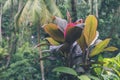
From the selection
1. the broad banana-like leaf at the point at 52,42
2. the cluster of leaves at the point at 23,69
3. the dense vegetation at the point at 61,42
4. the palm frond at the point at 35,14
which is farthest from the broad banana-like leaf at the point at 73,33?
the cluster of leaves at the point at 23,69

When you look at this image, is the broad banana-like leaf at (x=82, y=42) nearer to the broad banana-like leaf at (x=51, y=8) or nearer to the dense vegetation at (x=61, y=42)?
the dense vegetation at (x=61, y=42)

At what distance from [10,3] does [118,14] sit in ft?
17.4

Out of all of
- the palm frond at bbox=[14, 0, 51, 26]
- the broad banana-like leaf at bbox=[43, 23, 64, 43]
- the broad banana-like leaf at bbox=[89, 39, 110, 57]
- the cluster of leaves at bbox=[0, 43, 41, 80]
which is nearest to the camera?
the broad banana-like leaf at bbox=[43, 23, 64, 43]

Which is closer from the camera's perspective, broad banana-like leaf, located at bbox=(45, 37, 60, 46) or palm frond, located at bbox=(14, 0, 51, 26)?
broad banana-like leaf, located at bbox=(45, 37, 60, 46)

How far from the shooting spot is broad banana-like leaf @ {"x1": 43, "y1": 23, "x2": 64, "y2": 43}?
11.7 feet

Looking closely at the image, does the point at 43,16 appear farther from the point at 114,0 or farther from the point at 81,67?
the point at 81,67

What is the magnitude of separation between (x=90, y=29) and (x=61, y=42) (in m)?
0.35

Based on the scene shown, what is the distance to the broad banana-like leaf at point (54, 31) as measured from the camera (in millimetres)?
3574

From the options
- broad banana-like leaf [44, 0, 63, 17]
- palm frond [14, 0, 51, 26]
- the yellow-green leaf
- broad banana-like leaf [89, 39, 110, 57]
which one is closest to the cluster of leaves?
broad banana-like leaf [44, 0, 63, 17]

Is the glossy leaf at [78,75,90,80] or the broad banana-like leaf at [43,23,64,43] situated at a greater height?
the broad banana-like leaf at [43,23,64,43]

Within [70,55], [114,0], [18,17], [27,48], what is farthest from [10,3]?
[70,55]

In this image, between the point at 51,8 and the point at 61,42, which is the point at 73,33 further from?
the point at 51,8

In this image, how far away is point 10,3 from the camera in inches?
631

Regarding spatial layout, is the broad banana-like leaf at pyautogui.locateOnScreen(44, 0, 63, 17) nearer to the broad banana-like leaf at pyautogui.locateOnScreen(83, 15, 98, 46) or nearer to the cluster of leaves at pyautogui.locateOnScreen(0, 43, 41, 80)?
the cluster of leaves at pyautogui.locateOnScreen(0, 43, 41, 80)
